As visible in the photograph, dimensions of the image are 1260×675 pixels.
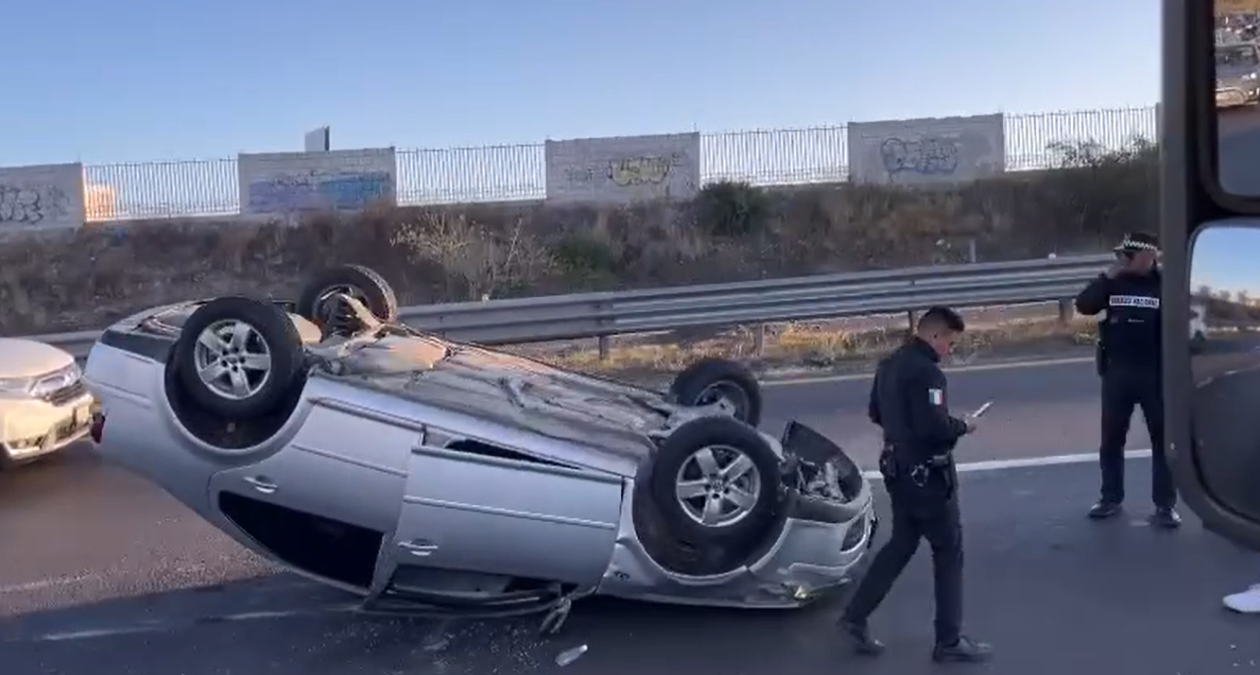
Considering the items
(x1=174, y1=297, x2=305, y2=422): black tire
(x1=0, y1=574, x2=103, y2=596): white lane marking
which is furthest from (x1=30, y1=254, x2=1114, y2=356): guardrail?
(x1=174, y1=297, x2=305, y2=422): black tire

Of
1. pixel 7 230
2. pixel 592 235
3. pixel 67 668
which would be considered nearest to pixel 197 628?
pixel 67 668

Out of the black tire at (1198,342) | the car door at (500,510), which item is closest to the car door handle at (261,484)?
the car door at (500,510)

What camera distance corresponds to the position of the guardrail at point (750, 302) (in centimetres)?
1312

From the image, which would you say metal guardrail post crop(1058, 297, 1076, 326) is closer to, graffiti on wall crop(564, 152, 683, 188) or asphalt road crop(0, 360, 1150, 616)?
asphalt road crop(0, 360, 1150, 616)

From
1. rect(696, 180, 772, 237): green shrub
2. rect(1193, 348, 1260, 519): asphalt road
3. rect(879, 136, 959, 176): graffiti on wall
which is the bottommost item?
rect(1193, 348, 1260, 519): asphalt road

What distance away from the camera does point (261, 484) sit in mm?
5047

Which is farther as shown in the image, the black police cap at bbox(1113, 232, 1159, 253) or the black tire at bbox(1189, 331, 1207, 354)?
the black police cap at bbox(1113, 232, 1159, 253)

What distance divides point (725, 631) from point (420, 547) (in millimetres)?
1274

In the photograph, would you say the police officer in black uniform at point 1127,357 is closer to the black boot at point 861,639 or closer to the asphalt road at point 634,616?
the asphalt road at point 634,616

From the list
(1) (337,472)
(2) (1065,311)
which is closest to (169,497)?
(1) (337,472)

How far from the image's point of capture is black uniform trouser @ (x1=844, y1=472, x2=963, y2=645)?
504cm

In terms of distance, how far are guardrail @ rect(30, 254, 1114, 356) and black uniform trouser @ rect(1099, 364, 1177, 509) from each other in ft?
22.5

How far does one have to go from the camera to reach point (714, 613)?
5586mm

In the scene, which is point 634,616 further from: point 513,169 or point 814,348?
point 513,169
